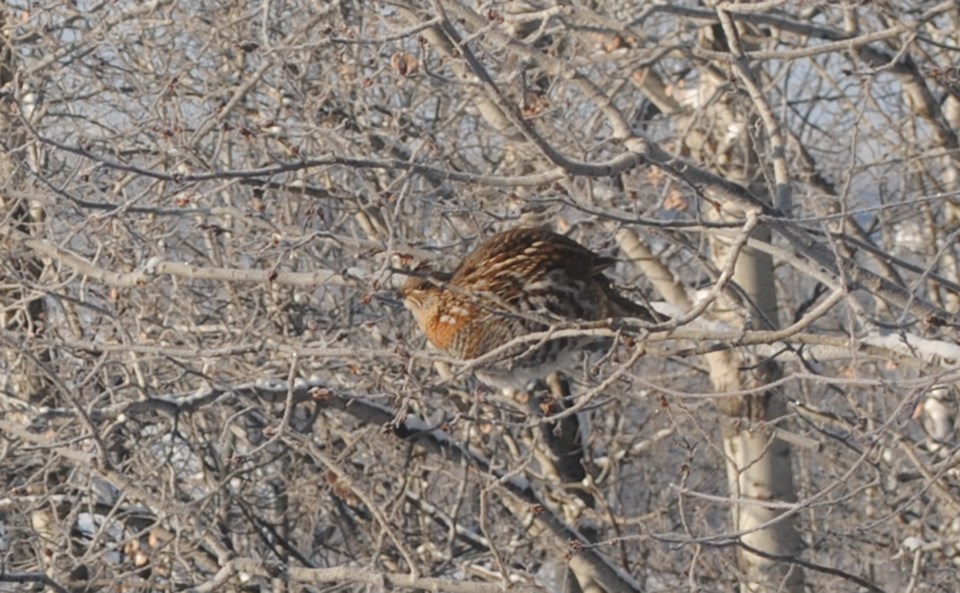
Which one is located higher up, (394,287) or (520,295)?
(520,295)

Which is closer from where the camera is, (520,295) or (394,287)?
(520,295)

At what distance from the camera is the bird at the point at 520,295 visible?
5.21m

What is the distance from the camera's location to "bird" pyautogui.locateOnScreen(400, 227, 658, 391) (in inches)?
205

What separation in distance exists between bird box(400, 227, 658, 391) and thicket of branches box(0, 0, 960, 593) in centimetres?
15

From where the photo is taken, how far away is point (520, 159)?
793 cm

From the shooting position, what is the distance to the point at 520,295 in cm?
523

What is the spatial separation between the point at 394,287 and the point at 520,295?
589 millimetres

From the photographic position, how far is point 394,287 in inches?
221

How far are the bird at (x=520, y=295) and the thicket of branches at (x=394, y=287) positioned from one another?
5.9 inches

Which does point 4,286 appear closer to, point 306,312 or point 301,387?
point 301,387

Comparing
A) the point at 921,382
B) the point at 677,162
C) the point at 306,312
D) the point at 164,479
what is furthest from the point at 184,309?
the point at 921,382

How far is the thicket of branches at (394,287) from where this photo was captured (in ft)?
16.0

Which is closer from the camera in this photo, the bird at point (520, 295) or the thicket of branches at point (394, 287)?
the thicket of branches at point (394, 287)

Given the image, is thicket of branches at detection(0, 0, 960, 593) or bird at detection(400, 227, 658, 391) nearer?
thicket of branches at detection(0, 0, 960, 593)
